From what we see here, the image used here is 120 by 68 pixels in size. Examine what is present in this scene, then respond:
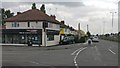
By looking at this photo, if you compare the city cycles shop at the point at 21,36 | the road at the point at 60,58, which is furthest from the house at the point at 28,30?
the road at the point at 60,58

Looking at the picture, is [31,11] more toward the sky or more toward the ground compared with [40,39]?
more toward the sky

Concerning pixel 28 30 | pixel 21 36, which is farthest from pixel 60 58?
pixel 21 36

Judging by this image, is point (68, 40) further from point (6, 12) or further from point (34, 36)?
point (6, 12)

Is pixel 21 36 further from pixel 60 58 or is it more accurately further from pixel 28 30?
pixel 60 58

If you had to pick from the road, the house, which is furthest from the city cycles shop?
the road

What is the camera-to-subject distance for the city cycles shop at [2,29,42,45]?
57031 mm

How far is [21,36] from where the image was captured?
58.2m

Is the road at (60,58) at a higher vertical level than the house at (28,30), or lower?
lower

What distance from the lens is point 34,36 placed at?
57.4 m

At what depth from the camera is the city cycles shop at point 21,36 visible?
187 ft

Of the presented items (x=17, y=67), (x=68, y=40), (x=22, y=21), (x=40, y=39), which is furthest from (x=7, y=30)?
(x=17, y=67)

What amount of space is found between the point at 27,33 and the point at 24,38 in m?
1.12

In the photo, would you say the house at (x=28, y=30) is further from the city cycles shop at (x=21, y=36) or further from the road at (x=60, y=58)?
the road at (x=60, y=58)

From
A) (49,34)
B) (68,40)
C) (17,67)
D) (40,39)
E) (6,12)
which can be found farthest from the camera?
(6,12)
